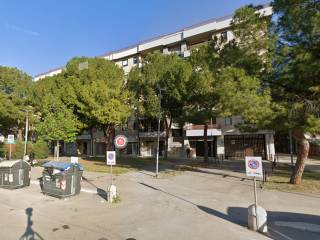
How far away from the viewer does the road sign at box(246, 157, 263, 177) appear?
7.89 meters

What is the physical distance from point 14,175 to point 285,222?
13136 mm

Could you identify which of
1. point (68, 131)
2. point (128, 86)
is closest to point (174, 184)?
point (68, 131)


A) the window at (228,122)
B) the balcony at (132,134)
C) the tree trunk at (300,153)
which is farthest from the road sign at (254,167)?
the balcony at (132,134)

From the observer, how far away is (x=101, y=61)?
33062 mm

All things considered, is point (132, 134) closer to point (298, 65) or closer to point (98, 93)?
point (98, 93)

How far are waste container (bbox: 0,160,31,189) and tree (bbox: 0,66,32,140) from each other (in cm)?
2331

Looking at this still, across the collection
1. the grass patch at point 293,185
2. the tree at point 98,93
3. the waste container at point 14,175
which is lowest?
the grass patch at point 293,185

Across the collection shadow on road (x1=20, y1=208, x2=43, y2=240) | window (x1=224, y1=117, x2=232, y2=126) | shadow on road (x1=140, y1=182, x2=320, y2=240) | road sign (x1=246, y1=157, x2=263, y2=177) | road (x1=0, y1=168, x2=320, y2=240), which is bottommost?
shadow on road (x1=140, y1=182, x2=320, y2=240)

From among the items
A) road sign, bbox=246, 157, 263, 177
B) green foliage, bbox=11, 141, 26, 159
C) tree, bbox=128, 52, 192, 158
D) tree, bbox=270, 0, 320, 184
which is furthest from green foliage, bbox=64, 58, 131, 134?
road sign, bbox=246, 157, 263, 177

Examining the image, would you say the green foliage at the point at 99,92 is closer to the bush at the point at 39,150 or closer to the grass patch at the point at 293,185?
the bush at the point at 39,150

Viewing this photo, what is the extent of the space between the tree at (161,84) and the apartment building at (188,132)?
3950 millimetres

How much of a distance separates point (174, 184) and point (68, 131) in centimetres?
1390

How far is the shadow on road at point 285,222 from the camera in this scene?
287 inches

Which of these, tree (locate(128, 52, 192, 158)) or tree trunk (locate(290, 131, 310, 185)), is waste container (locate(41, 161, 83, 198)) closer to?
tree trunk (locate(290, 131, 310, 185))
